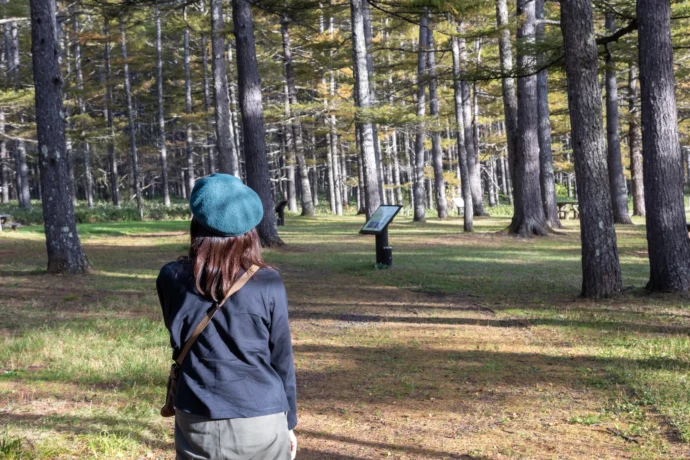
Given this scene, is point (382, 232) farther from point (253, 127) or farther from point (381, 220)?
point (253, 127)

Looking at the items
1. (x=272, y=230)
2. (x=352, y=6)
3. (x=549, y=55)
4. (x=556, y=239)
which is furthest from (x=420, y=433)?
(x=352, y=6)

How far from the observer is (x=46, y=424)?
4.82 metres

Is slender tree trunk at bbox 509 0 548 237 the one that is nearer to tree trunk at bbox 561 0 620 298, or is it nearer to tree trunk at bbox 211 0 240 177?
tree trunk at bbox 211 0 240 177

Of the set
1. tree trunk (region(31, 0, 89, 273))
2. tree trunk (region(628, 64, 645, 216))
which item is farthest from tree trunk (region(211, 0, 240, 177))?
tree trunk (region(628, 64, 645, 216))

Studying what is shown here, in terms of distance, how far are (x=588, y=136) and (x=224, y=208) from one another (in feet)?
26.7

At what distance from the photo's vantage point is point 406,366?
6.86 metres

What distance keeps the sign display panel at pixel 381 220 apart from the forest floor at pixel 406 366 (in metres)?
1.10

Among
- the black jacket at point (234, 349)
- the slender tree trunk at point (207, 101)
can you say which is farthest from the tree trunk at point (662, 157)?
the slender tree trunk at point (207, 101)

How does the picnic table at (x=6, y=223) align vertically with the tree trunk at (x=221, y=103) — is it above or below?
below

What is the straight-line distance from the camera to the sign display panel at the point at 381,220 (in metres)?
13.9

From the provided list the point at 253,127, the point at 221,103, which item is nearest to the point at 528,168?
the point at 253,127

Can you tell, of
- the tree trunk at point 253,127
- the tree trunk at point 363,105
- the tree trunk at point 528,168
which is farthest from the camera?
the tree trunk at point 363,105

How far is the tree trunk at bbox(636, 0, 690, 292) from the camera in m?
9.61

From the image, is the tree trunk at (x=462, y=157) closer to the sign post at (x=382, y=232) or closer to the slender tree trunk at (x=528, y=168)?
the slender tree trunk at (x=528, y=168)
